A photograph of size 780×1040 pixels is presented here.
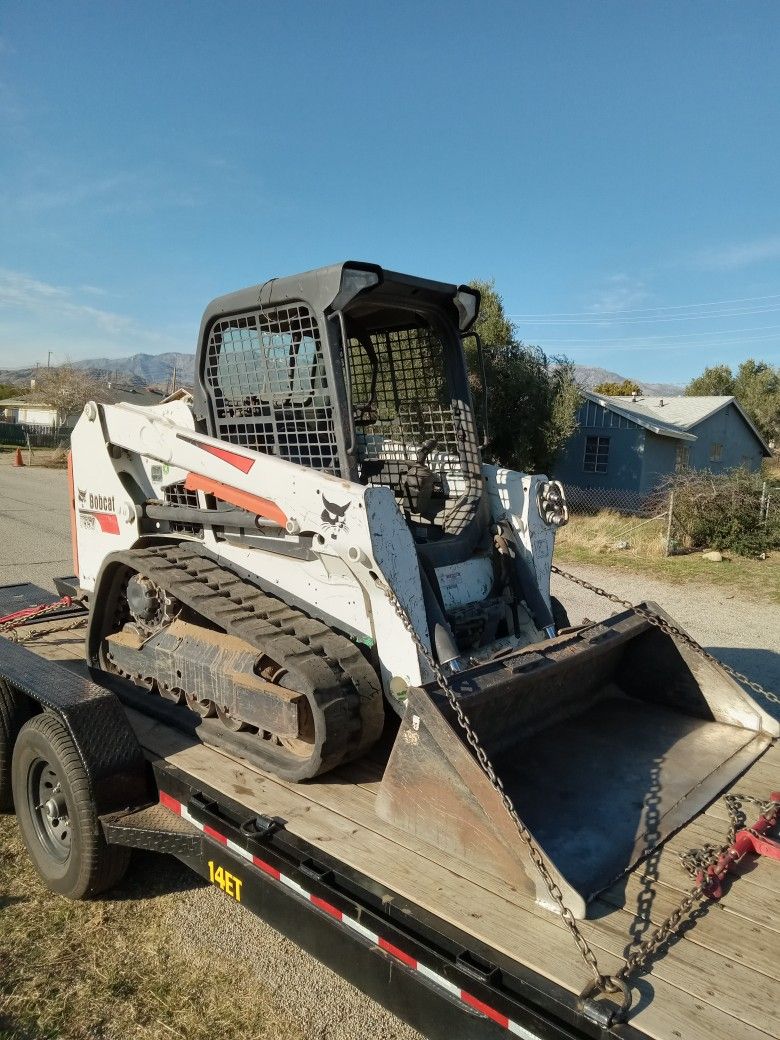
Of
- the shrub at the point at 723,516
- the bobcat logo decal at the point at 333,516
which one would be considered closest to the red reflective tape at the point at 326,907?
the bobcat logo decal at the point at 333,516

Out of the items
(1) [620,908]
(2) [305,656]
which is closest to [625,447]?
(2) [305,656]

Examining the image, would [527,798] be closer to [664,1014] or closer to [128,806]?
[664,1014]

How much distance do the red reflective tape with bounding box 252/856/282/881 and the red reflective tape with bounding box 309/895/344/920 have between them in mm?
173

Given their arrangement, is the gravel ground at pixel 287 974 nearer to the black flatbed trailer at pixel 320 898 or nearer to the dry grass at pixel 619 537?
the black flatbed trailer at pixel 320 898

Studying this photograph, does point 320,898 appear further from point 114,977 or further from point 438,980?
point 114,977

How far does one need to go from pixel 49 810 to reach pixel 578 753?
241 cm

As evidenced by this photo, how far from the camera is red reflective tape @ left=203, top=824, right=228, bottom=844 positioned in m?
2.93

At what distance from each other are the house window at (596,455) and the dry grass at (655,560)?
390 inches

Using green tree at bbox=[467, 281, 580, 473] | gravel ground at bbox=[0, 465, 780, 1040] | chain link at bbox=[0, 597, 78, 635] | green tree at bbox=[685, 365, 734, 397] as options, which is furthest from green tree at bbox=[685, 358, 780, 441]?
chain link at bbox=[0, 597, 78, 635]

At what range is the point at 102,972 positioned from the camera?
3178 mm

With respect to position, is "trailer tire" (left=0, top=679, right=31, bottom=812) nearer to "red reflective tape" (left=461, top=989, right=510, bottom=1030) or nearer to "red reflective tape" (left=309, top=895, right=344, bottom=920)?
"red reflective tape" (left=309, top=895, right=344, bottom=920)

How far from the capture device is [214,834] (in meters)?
2.98

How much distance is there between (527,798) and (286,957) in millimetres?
1236

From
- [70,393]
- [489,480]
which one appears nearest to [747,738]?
[489,480]
